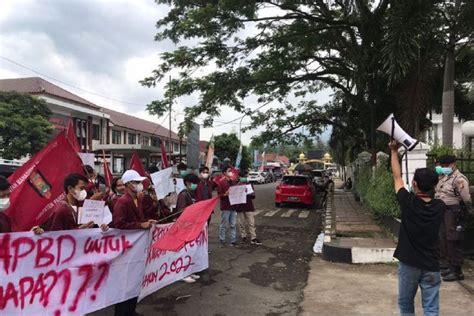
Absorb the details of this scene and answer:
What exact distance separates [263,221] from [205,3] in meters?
7.58

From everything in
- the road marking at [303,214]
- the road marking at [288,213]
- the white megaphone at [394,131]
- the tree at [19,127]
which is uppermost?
the tree at [19,127]

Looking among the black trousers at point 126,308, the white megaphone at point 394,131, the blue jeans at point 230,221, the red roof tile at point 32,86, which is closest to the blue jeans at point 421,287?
the white megaphone at point 394,131

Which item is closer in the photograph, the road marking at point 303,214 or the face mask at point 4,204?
the face mask at point 4,204

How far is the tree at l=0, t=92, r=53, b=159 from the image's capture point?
2241 centimetres

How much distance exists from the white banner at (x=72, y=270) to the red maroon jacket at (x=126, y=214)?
77 millimetres

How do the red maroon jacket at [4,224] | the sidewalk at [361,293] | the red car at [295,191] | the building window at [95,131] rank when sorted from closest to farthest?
the red maroon jacket at [4,224], the sidewalk at [361,293], the red car at [295,191], the building window at [95,131]

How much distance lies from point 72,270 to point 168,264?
1.68 m

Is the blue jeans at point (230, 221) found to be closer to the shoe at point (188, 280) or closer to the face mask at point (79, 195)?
the shoe at point (188, 280)

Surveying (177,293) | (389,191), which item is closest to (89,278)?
(177,293)

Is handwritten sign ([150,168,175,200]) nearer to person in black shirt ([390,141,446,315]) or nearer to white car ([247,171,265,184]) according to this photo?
person in black shirt ([390,141,446,315])

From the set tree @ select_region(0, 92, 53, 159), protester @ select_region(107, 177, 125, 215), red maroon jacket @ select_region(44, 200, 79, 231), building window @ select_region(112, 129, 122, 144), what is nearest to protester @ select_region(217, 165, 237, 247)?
protester @ select_region(107, 177, 125, 215)

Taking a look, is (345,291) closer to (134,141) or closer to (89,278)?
(89,278)

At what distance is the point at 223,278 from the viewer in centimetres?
725

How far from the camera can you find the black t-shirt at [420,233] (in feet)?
12.9
